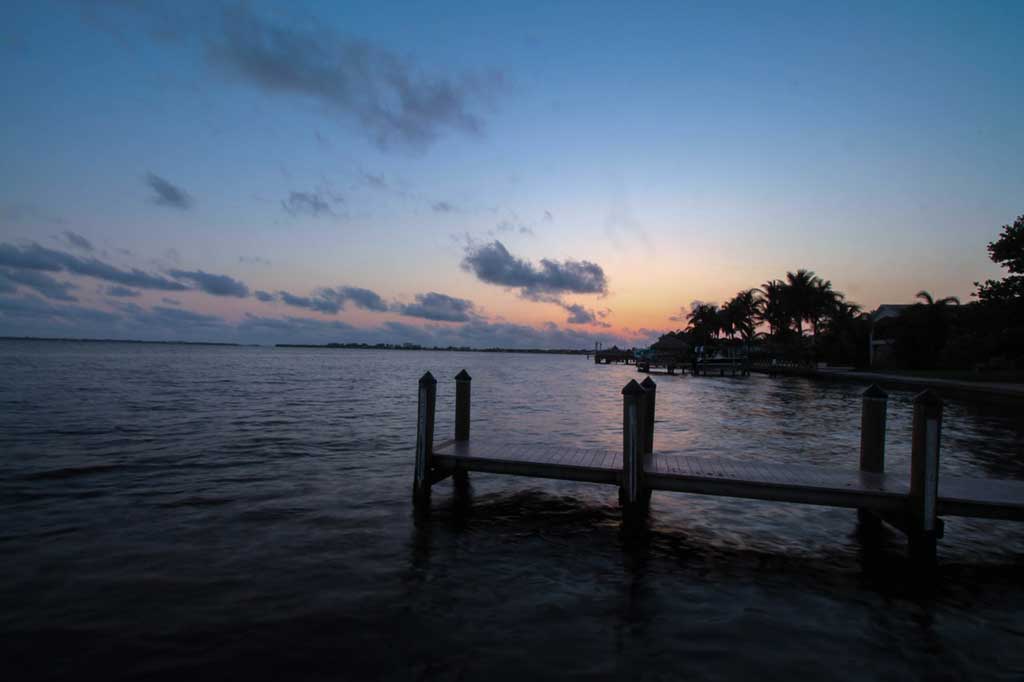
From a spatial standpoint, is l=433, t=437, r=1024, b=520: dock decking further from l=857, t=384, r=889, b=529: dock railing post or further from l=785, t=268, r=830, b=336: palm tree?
l=785, t=268, r=830, b=336: palm tree

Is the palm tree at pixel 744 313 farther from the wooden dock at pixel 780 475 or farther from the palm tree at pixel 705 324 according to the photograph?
the wooden dock at pixel 780 475

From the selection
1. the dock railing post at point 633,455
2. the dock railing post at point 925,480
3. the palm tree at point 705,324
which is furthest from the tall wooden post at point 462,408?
the palm tree at point 705,324

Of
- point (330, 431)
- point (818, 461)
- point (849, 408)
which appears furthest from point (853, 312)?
point (330, 431)

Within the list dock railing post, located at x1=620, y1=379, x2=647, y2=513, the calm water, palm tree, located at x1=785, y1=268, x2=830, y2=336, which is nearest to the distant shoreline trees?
palm tree, located at x1=785, y1=268, x2=830, y2=336

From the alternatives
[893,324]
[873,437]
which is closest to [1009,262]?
[893,324]

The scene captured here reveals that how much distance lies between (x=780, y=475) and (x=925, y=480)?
169 cm

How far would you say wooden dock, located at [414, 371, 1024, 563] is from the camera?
6926 millimetres

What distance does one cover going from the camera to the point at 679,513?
925 centimetres

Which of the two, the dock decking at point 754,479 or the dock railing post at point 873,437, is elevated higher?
the dock railing post at point 873,437

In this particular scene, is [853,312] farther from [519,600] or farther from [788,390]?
[519,600]

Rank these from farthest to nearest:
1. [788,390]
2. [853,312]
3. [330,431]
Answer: [853,312] < [788,390] < [330,431]

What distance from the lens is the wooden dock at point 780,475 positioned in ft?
22.7

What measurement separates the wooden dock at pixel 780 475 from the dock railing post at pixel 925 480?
11 millimetres

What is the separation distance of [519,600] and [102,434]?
49.8ft
